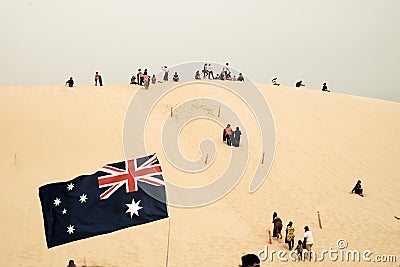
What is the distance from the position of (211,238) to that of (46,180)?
6358 mm

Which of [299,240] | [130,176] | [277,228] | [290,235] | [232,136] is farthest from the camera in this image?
[232,136]

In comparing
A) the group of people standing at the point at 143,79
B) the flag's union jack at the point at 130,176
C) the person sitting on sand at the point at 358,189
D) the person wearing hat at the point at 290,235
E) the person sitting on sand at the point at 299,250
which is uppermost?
the group of people standing at the point at 143,79

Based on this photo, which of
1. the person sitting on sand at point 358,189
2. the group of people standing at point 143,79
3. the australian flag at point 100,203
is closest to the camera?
the australian flag at point 100,203

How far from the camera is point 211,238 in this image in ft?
41.6

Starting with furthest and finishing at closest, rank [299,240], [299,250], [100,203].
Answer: [299,240] < [299,250] < [100,203]

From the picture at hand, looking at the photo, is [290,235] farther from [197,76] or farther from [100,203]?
[197,76]

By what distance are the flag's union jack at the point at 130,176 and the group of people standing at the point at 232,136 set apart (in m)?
11.8

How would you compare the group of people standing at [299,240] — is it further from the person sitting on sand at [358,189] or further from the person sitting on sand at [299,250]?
the person sitting on sand at [358,189]

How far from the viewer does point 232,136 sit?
20016 mm

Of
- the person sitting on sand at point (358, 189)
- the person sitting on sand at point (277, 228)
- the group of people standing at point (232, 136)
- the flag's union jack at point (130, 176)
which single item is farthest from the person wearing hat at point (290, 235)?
the group of people standing at point (232, 136)

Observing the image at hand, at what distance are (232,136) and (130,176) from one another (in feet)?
40.5

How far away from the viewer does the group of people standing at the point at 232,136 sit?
1989 cm

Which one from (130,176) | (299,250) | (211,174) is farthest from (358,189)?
(130,176)

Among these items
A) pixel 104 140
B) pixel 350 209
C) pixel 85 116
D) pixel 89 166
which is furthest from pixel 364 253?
pixel 85 116
